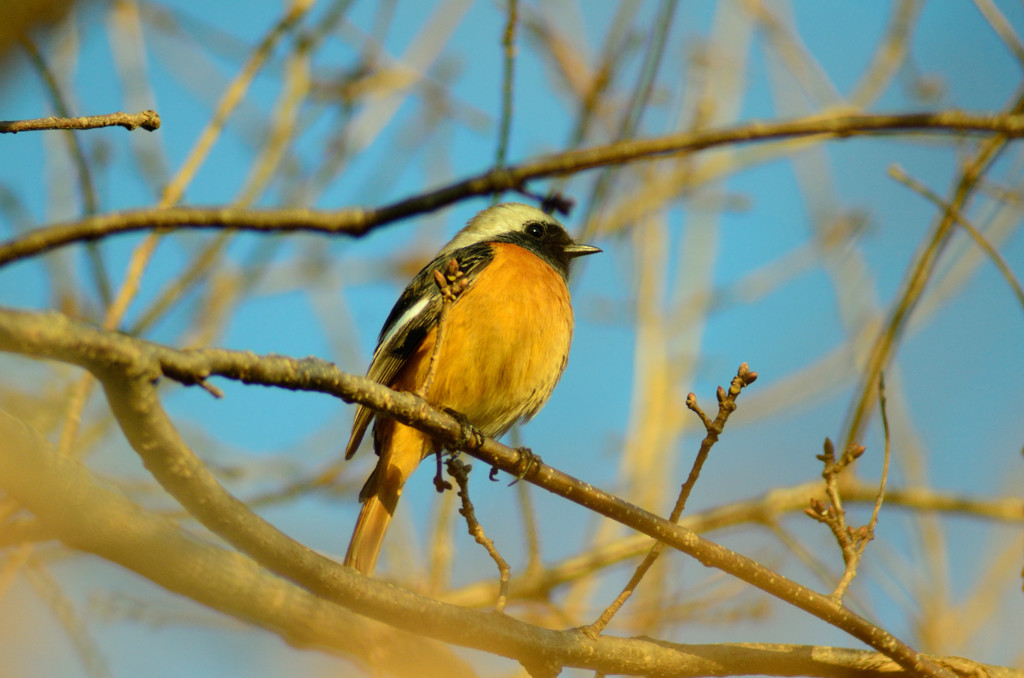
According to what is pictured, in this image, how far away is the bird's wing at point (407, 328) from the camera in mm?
4215

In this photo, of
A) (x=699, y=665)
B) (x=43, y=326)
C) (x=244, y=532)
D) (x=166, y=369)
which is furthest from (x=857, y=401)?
(x=43, y=326)

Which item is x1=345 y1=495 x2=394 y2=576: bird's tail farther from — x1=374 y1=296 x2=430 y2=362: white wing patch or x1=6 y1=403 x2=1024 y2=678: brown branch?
x1=374 y1=296 x2=430 y2=362: white wing patch

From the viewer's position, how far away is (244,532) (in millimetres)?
2107

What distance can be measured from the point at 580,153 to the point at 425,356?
2201 mm

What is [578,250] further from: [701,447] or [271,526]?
[271,526]

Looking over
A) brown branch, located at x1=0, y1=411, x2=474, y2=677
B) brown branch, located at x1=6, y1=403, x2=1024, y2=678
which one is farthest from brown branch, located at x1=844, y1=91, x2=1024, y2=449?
brown branch, located at x1=0, y1=411, x2=474, y2=677

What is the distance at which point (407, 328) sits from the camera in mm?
4406

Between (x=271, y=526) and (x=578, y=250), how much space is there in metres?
3.41

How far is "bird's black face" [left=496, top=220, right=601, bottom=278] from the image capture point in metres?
5.26

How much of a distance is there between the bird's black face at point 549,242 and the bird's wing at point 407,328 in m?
0.56

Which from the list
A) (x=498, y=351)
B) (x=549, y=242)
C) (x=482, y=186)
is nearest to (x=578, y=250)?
(x=549, y=242)

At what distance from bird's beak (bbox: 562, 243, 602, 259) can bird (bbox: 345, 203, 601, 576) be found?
0.59m

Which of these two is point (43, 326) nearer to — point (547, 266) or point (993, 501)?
point (547, 266)

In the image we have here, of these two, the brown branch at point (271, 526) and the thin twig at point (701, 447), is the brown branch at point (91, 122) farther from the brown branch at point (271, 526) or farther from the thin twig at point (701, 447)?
the thin twig at point (701, 447)
